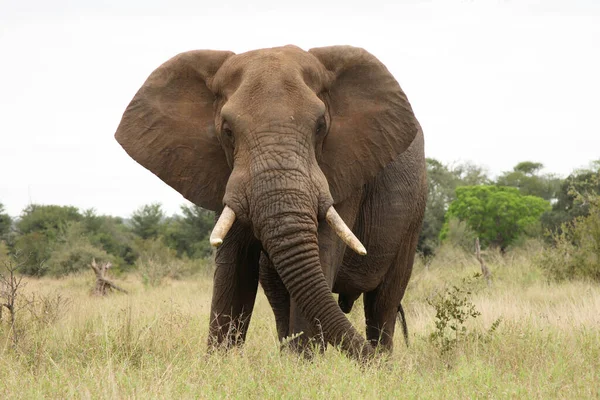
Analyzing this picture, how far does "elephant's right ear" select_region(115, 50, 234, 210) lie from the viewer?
5.41 meters

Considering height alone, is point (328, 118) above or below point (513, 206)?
above

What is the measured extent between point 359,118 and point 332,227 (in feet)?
3.60

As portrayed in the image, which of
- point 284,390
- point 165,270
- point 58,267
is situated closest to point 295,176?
point 284,390

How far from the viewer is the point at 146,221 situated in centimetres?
4134

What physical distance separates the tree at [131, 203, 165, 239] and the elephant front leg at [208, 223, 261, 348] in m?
35.4

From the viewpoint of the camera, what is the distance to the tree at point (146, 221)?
40812mm

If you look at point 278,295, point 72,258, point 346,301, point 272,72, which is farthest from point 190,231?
point 272,72

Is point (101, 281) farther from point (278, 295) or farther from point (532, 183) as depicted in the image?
point (532, 183)

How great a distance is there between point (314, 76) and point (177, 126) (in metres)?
1.02

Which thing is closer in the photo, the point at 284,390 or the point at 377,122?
the point at 284,390

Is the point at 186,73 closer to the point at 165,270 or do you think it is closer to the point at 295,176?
the point at 295,176

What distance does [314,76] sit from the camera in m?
5.33

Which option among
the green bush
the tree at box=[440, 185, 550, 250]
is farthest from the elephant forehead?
the tree at box=[440, 185, 550, 250]

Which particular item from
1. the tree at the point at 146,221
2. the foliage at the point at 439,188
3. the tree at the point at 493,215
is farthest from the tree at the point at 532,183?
the tree at the point at 146,221
